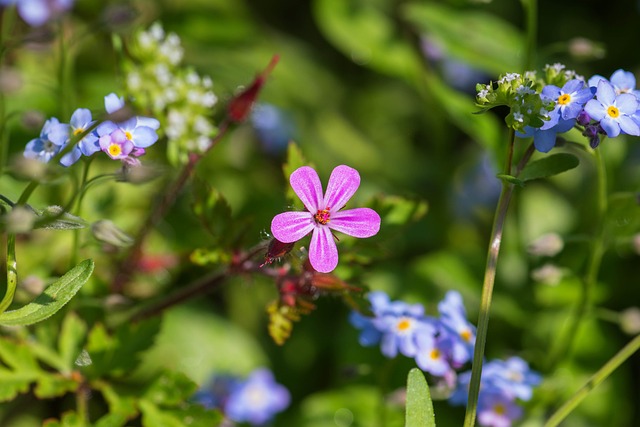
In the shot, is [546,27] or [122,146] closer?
[122,146]

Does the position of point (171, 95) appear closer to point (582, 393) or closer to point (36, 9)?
point (36, 9)

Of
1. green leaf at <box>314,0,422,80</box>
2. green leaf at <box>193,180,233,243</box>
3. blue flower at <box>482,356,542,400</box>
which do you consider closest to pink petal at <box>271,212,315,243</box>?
green leaf at <box>193,180,233,243</box>

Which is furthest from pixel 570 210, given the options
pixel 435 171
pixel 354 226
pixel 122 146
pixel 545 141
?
pixel 122 146

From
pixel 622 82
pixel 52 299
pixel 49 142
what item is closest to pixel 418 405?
pixel 52 299

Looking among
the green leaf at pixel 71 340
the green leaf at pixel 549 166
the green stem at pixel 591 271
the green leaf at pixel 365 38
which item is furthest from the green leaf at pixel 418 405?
the green leaf at pixel 365 38

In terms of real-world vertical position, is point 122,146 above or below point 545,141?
below

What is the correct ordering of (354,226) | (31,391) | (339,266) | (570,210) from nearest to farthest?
(354,226) → (339,266) → (31,391) → (570,210)

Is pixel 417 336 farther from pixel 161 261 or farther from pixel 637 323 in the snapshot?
pixel 161 261
